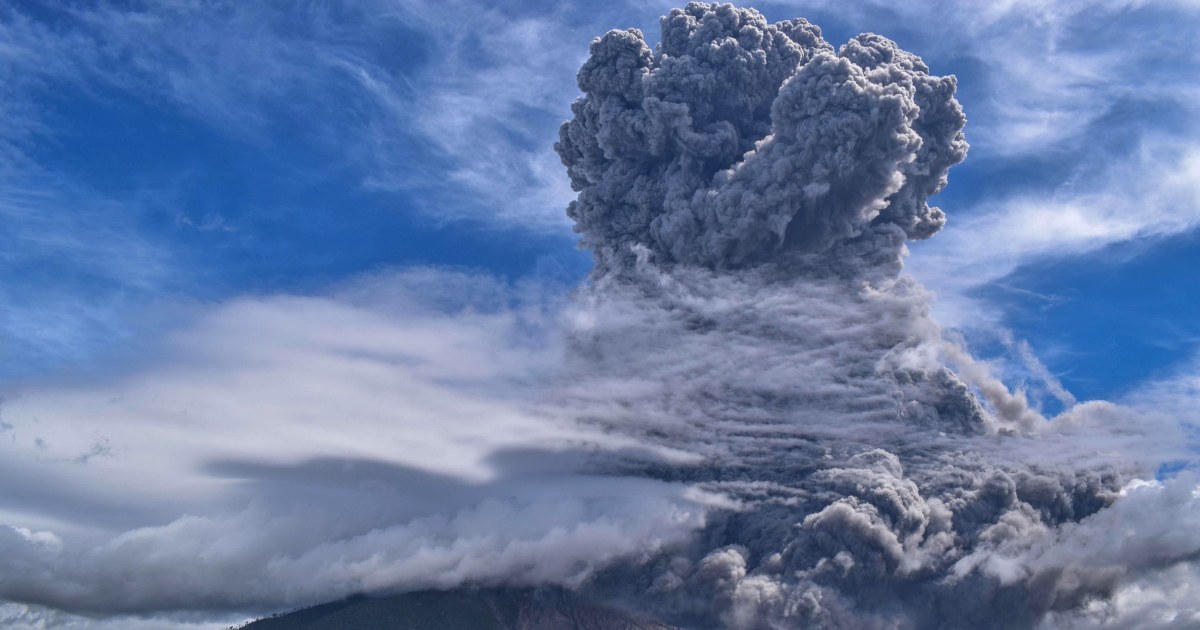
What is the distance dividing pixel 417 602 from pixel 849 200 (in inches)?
1572

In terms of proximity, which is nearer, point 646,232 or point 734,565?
point 734,565

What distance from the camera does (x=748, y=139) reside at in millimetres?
69500

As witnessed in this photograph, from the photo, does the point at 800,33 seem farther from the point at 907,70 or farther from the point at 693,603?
the point at 693,603

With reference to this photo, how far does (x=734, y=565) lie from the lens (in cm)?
5788

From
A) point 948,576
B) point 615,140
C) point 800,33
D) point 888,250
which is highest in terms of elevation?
point 800,33

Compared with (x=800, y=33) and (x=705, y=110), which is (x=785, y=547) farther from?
(x=800, y=33)

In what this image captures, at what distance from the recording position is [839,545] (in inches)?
2208

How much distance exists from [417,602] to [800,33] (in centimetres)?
4567

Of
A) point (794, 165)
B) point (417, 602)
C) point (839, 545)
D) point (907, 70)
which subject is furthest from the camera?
point (417, 602)

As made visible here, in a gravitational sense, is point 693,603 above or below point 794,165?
below

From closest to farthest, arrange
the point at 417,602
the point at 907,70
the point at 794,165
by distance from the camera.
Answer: the point at 794,165 → the point at 907,70 → the point at 417,602

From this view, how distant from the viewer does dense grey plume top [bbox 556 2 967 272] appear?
202 feet

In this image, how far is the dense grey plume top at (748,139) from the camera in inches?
2419

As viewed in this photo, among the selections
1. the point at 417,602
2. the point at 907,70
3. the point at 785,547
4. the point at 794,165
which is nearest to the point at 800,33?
the point at 907,70
